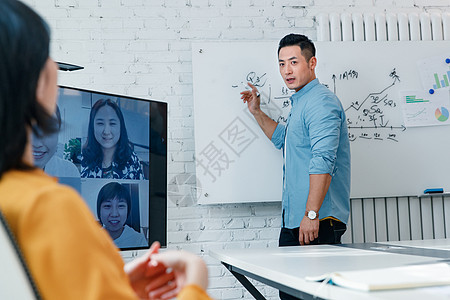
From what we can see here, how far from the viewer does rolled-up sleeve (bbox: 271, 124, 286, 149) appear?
3.29 meters

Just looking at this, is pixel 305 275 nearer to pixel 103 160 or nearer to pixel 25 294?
pixel 25 294

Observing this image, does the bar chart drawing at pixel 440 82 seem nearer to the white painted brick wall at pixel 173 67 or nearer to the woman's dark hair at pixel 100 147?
the white painted brick wall at pixel 173 67

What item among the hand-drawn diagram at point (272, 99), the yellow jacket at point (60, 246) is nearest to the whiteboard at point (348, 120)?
the hand-drawn diagram at point (272, 99)

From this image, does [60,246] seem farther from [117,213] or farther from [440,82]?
[440,82]

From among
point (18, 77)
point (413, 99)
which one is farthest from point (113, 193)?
point (413, 99)

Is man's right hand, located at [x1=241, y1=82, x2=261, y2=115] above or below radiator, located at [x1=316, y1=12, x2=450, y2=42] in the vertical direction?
below

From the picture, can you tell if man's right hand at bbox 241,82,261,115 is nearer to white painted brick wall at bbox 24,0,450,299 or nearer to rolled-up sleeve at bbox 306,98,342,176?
white painted brick wall at bbox 24,0,450,299

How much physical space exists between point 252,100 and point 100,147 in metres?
1.21

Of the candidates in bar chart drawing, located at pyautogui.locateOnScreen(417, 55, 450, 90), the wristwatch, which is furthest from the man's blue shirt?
bar chart drawing, located at pyautogui.locateOnScreen(417, 55, 450, 90)

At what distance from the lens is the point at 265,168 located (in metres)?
3.38

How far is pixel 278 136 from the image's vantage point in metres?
3.29

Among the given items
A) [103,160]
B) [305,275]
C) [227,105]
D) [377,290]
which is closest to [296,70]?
[227,105]

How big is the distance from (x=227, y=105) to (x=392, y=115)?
42.8 inches

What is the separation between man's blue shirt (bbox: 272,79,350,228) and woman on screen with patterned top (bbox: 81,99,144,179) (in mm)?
847
